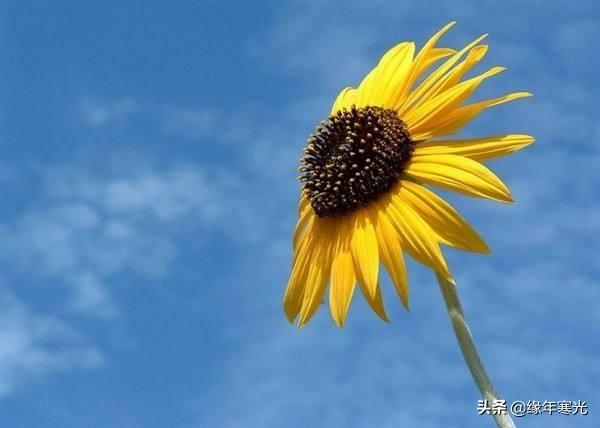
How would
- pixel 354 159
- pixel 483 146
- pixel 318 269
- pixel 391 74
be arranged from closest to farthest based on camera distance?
pixel 483 146, pixel 354 159, pixel 318 269, pixel 391 74

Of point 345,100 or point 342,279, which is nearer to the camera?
point 342,279

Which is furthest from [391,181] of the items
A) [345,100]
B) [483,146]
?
[345,100]

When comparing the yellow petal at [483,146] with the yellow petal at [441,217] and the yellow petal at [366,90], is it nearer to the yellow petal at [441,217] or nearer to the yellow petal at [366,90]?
the yellow petal at [441,217]

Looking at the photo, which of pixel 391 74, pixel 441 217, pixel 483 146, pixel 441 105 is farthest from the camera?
pixel 391 74

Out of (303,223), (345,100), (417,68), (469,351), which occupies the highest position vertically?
(345,100)

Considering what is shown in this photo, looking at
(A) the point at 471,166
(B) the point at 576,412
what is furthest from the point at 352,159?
(B) the point at 576,412

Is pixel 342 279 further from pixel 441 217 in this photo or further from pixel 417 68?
pixel 417 68
